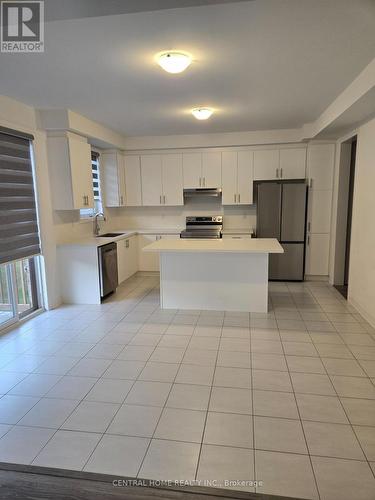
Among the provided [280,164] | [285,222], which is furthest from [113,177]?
[285,222]

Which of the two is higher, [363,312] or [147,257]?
[147,257]

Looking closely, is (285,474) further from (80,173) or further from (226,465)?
(80,173)

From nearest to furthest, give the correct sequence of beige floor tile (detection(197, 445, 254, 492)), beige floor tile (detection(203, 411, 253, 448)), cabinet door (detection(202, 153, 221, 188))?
beige floor tile (detection(197, 445, 254, 492)) → beige floor tile (detection(203, 411, 253, 448)) → cabinet door (detection(202, 153, 221, 188))

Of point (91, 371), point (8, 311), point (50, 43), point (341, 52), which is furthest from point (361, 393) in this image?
point (8, 311)

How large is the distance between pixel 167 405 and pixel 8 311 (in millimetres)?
2722

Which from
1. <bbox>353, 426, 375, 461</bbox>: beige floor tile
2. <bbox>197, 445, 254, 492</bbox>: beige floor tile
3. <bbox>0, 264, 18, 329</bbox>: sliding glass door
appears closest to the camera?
<bbox>197, 445, 254, 492</bbox>: beige floor tile

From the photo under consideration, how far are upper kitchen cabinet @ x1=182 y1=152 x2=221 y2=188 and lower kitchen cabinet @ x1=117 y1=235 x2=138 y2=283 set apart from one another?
156 centimetres

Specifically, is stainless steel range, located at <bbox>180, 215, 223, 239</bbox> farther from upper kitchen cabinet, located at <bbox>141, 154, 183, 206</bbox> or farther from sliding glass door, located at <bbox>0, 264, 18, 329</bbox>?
sliding glass door, located at <bbox>0, 264, 18, 329</bbox>

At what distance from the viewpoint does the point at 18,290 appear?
4.30 metres

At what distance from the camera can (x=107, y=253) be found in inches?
191

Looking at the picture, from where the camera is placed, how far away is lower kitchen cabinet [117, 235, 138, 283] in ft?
18.0

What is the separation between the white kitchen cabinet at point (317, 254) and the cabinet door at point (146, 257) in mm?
2806

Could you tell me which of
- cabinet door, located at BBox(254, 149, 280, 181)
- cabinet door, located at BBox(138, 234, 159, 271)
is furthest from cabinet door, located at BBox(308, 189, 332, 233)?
cabinet door, located at BBox(138, 234, 159, 271)

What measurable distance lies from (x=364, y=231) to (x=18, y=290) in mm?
4514
